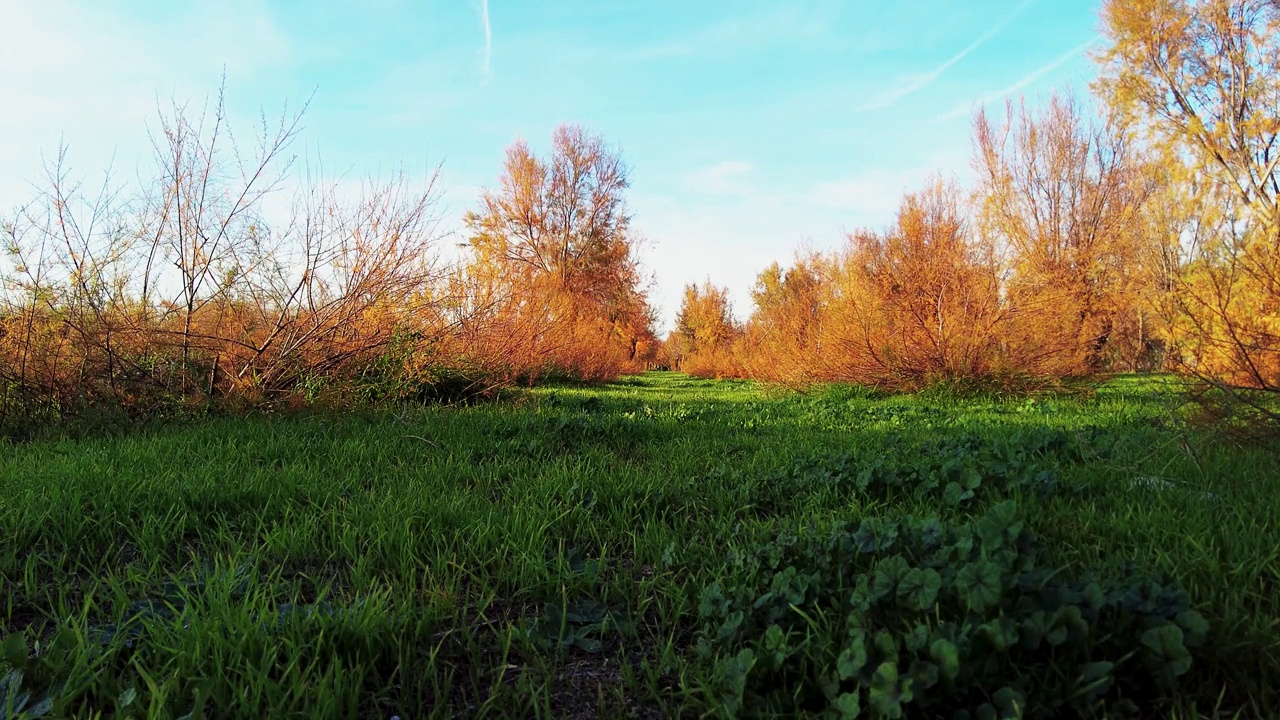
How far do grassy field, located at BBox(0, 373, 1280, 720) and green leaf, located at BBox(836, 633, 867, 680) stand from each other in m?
0.01

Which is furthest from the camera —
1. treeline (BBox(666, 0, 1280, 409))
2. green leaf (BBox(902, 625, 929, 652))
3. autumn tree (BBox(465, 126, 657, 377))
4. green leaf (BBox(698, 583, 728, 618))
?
autumn tree (BBox(465, 126, 657, 377))

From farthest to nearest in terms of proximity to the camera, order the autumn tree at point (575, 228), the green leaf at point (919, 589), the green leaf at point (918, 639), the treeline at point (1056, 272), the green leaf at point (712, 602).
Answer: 1. the autumn tree at point (575, 228)
2. the treeline at point (1056, 272)
3. the green leaf at point (712, 602)
4. the green leaf at point (919, 589)
5. the green leaf at point (918, 639)

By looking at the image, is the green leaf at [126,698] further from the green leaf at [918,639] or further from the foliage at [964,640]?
the green leaf at [918,639]

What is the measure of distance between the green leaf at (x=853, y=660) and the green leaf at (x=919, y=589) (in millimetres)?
174

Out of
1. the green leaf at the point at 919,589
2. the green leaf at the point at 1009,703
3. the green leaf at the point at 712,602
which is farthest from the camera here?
the green leaf at the point at 712,602

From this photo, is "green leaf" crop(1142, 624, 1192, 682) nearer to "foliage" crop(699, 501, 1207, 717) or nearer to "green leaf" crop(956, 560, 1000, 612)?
"foliage" crop(699, 501, 1207, 717)

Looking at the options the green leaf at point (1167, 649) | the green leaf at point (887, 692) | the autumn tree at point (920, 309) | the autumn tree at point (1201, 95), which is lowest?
the green leaf at point (887, 692)

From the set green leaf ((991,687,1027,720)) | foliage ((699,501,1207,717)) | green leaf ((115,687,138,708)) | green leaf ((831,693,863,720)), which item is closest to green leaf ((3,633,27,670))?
green leaf ((115,687,138,708))

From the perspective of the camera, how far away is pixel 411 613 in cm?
159

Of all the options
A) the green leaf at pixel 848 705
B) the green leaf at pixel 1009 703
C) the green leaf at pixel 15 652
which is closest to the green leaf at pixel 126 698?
the green leaf at pixel 15 652

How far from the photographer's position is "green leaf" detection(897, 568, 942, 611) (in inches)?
49.9

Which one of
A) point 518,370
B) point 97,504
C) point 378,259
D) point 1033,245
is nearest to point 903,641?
point 97,504

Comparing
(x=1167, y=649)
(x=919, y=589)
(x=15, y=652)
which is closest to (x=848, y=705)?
(x=919, y=589)

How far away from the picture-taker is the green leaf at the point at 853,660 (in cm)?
116
